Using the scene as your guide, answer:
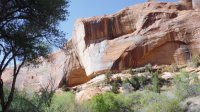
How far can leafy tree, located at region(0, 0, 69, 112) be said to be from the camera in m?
12.2

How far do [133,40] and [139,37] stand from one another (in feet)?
2.43

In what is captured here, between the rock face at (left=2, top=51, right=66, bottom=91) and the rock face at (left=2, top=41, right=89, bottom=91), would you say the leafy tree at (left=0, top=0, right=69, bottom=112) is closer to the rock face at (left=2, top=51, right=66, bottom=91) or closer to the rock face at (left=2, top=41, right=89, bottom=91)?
the rock face at (left=2, top=41, right=89, bottom=91)

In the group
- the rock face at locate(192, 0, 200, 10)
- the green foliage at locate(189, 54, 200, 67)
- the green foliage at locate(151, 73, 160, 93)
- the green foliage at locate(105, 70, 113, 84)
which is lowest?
the green foliage at locate(151, 73, 160, 93)

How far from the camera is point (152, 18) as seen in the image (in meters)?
42.6

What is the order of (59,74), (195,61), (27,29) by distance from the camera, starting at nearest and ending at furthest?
(27,29) < (195,61) < (59,74)

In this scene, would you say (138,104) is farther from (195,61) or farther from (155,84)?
(195,61)

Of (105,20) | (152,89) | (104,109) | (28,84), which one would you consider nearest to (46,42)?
(104,109)

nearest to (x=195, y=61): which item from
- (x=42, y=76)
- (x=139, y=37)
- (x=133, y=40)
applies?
(x=139, y=37)

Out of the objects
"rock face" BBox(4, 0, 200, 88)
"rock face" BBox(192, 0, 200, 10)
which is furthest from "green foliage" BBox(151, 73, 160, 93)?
"rock face" BBox(192, 0, 200, 10)

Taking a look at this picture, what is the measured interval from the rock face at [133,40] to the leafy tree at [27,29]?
2757 centimetres

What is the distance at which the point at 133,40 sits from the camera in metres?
42.2

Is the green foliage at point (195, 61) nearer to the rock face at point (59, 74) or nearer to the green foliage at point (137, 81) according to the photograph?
the green foliage at point (137, 81)

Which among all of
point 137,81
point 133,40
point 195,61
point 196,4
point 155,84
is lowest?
point 155,84

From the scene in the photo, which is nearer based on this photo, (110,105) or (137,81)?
(110,105)
